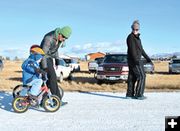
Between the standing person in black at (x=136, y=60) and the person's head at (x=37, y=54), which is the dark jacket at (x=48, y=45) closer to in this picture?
the person's head at (x=37, y=54)

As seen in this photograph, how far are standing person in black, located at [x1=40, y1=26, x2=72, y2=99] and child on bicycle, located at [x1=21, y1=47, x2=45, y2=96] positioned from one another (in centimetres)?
21

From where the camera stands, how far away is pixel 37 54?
860cm

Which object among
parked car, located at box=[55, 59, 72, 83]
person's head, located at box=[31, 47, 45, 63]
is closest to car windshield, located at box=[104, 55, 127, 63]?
parked car, located at box=[55, 59, 72, 83]

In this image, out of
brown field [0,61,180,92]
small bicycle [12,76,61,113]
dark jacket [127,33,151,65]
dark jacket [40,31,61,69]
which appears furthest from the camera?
brown field [0,61,180,92]

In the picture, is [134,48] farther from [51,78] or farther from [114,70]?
[114,70]

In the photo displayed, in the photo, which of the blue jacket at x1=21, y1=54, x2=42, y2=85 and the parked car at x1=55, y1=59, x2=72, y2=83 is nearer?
the blue jacket at x1=21, y1=54, x2=42, y2=85

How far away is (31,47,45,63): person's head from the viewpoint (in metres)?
8.52

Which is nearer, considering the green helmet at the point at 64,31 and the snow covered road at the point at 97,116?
the snow covered road at the point at 97,116

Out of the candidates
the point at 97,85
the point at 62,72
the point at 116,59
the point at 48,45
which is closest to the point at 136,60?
the point at 48,45

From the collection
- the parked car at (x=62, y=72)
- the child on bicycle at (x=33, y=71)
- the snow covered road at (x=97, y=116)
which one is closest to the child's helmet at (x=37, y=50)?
the child on bicycle at (x=33, y=71)

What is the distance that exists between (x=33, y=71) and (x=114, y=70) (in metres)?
11.1

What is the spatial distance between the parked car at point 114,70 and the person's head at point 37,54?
10.7 m

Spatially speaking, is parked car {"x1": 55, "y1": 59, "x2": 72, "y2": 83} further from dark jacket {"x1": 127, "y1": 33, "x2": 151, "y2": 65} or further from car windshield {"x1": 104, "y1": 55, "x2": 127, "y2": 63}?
dark jacket {"x1": 127, "y1": 33, "x2": 151, "y2": 65}

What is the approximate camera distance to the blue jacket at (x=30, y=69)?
848 cm
